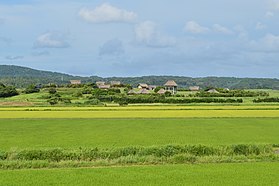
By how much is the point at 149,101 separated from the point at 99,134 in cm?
4724

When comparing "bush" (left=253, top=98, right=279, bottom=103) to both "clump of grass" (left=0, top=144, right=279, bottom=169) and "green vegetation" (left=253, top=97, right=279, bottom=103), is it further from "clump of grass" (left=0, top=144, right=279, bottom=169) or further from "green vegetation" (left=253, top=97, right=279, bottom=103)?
"clump of grass" (left=0, top=144, right=279, bottom=169)

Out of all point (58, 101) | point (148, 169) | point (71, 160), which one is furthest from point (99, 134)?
point (58, 101)

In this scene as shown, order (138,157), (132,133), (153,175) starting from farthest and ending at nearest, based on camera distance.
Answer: (132,133) < (138,157) < (153,175)

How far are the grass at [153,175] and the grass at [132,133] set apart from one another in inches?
323

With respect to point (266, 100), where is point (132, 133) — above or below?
below

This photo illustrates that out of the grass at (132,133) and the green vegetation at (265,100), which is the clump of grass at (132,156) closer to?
the grass at (132,133)

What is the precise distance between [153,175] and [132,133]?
17.1 m

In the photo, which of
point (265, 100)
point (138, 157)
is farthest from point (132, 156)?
point (265, 100)

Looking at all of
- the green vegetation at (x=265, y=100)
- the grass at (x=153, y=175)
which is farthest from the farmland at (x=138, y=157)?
the green vegetation at (x=265, y=100)

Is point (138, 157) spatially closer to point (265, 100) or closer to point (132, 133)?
point (132, 133)

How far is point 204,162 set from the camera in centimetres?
1836

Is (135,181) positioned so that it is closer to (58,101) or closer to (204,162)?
(204,162)

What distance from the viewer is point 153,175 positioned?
49.7 feet

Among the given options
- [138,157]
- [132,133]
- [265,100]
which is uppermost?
[265,100]
